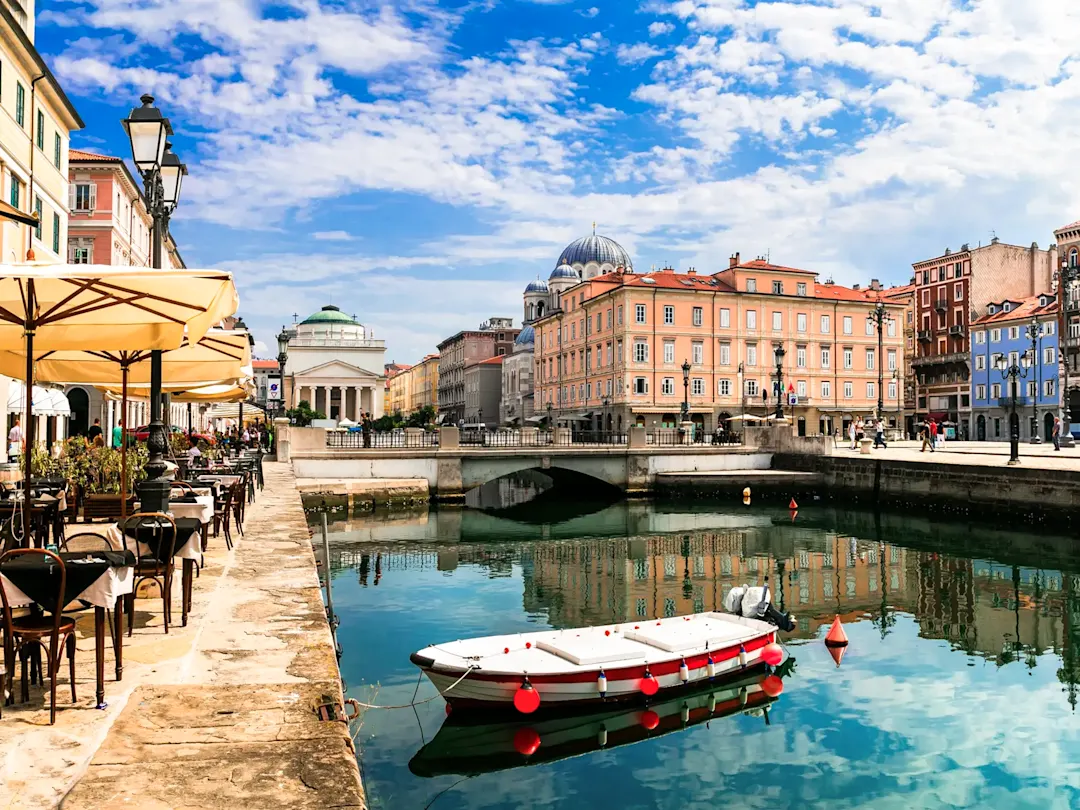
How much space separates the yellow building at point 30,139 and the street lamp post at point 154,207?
17603 mm

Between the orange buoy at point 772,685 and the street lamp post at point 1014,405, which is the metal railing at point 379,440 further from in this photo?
the orange buoy at point 772,685

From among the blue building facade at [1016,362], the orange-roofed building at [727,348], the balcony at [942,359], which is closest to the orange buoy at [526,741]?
the orange-roofed building at [727,348]

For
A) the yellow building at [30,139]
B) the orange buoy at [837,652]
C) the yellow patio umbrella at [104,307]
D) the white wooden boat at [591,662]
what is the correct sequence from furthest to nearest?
the yellow building at [30,139]
the orange buoy at [837,652]
the white wooden boat at [591,662]
the yellow patio umbrella at [104,307]

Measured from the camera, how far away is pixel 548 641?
39.7 ft

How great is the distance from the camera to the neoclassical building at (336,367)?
105250 millimetres

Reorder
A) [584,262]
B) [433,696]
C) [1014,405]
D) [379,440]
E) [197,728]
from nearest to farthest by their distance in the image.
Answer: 1. [197,728]
2. [433,696]
3. [1014,405]
4. [379,440]
5. [584,262]

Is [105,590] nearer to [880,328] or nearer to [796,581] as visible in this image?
[796,581]

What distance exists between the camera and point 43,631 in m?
5.30

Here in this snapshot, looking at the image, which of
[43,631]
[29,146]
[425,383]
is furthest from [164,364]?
[425,383]

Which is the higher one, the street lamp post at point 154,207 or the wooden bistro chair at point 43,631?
the street lamp post at point 154,207

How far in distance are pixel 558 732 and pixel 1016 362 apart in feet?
232

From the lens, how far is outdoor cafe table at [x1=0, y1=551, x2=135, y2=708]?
519 centimetres

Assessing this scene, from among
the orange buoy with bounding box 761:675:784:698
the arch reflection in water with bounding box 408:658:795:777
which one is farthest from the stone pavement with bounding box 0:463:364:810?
the orange buoy with bounding box 761:675:784:698

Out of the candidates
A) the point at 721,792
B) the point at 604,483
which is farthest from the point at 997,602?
the point at 604,483
